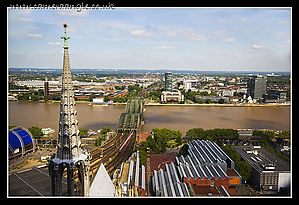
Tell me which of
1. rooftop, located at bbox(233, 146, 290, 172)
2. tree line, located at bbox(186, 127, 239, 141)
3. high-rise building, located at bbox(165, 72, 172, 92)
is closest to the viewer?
rooftop, located at bbox(233, 146, 290, 172)

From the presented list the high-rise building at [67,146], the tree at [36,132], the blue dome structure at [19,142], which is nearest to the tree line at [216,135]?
the blue dome structure at [19,142]

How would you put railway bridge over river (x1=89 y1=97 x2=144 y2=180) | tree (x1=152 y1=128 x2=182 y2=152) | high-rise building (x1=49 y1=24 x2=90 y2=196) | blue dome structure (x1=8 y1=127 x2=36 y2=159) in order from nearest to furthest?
high-rise building (x1=49 y1=24 x2=90 y2=196), railway bridge over river (x1=89 y1=97 x2=144 y2=180), blue dome structure (x1=8 y1=127 x2=36 y2=159), tree (x1=152 y1=128 x2=182 y2=152)

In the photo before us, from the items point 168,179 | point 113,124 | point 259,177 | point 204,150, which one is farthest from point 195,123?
point 168,179

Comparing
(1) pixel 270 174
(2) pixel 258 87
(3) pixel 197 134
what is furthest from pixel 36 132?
(2) pixel 258 87

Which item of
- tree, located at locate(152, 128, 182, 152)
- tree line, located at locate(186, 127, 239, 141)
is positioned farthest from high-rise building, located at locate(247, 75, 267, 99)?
tree, located at locate(152, 128, 182, 152)

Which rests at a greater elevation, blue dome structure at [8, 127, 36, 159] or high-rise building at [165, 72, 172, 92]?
high-rise building at [165, 72, 172, 92]

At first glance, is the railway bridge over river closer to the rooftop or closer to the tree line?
the tree line

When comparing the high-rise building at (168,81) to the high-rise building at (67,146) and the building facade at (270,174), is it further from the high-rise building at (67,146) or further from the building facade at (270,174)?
the high-rise building at (67,146)
